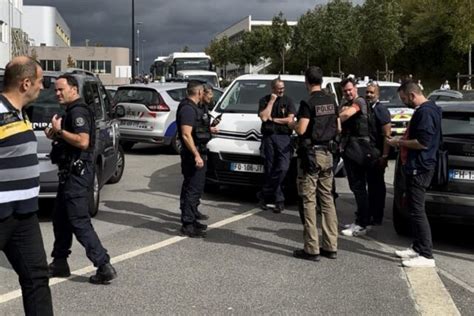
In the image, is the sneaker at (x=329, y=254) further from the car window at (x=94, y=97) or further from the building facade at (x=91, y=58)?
the building facade at (x=91, y=58)

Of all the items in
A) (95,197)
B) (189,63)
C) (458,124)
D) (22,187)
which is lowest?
(95,197)

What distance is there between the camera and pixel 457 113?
667 cm

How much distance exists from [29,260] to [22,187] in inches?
17.9

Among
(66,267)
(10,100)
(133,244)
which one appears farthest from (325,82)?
(10,100)

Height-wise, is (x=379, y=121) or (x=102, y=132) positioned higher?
(x=379, y=121)

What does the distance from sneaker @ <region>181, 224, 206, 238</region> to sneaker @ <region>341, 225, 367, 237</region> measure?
1701 mm

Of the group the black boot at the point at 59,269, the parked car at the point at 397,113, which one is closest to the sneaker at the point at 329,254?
the black boot at the point at 59,269

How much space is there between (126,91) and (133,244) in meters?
8.99

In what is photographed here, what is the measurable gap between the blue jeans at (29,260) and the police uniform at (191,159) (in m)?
3.28

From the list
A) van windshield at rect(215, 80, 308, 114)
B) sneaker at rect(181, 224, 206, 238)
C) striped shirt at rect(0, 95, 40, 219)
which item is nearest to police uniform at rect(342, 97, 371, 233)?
sneaker at rect(181, 224, 206, 238)

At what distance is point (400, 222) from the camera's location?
7094 mm

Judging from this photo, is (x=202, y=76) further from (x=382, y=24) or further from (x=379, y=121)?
(x=379, y=121)

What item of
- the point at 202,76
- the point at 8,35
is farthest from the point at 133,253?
the point at 8,35

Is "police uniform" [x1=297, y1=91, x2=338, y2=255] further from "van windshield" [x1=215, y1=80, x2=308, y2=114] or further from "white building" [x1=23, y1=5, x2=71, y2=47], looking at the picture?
"white building" [x1=23, y1=5, x2=71, y2=47]
